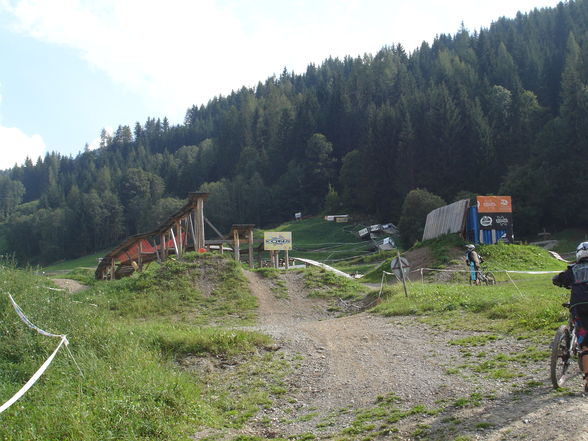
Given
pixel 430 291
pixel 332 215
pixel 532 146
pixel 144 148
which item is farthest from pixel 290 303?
pixel 144 148

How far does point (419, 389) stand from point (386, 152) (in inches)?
2943

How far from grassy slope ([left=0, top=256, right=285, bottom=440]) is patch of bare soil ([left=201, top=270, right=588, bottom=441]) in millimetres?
745

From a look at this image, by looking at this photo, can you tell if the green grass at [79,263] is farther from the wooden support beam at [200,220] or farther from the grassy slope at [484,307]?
the grassy slope at [484,307]

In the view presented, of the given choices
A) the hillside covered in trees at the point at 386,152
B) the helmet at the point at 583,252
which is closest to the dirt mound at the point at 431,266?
the helmet at the point at 583,252

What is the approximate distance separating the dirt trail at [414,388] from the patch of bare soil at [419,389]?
0.05 feet

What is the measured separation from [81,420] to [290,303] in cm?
1347

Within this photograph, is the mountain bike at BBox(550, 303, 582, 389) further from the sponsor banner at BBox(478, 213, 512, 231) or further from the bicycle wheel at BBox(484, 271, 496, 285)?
the sponsor banner at BBox(478, 213, 512, 231)

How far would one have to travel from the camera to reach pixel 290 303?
69.0 feet

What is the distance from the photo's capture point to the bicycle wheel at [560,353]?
25.4 feet

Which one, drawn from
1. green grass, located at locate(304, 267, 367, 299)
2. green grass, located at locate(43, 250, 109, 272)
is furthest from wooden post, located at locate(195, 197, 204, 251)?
green grass, located at locate(43, 250, 109, 272)

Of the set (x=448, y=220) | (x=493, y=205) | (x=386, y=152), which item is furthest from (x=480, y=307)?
(x=386, y=152)

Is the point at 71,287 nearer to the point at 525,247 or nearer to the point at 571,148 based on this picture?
the point at 525,247

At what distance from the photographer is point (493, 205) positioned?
97.3 ft

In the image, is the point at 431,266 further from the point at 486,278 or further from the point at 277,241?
the point at 277,241
